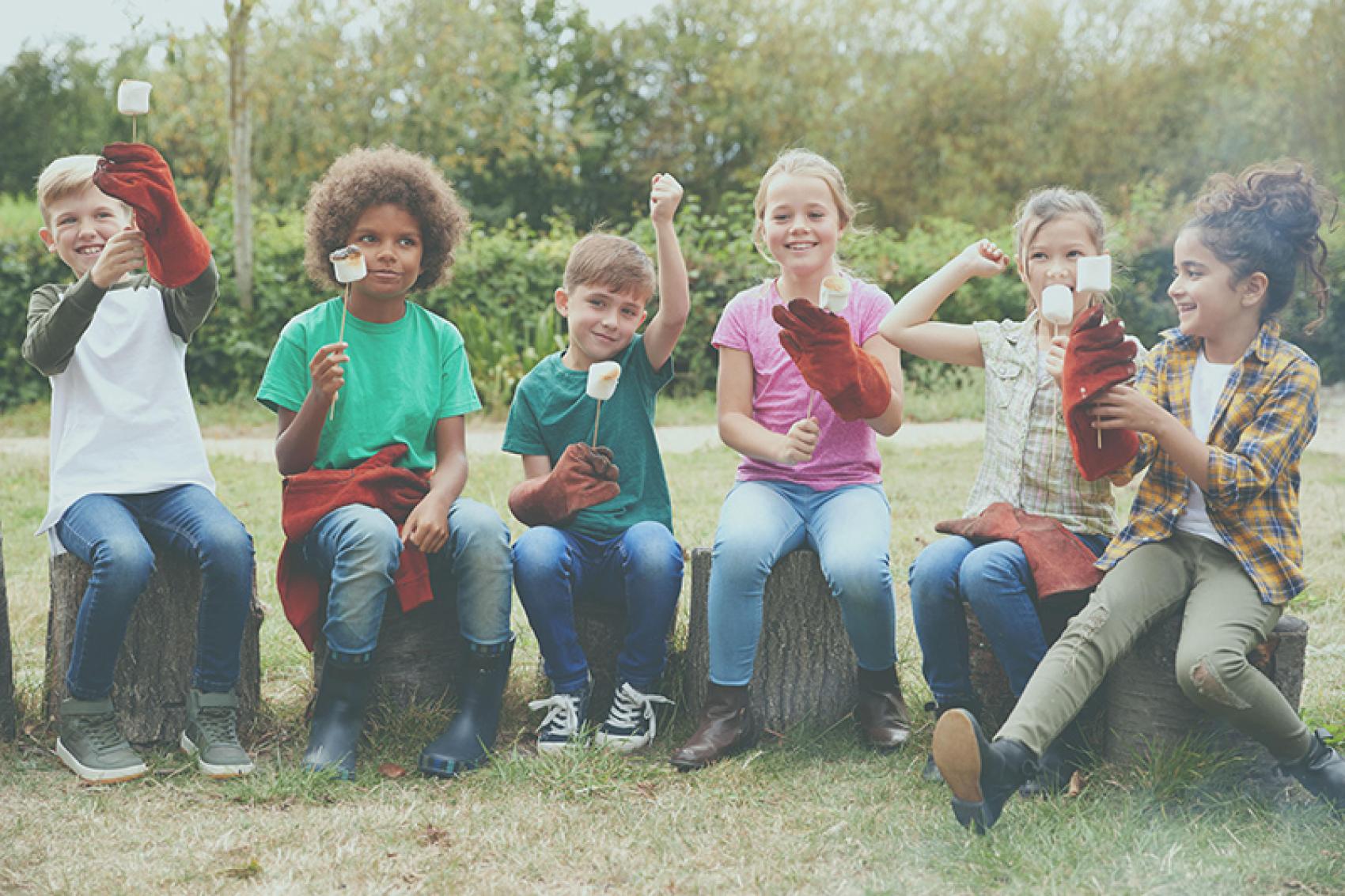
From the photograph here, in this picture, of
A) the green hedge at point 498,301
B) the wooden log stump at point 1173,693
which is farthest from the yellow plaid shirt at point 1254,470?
the green hedge at point 498,301

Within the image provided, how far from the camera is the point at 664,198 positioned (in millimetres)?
2902

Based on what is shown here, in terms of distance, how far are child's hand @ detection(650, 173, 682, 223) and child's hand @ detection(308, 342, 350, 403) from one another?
0.76 metres

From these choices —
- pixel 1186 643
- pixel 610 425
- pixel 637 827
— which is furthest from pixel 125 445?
pixel 1186 643

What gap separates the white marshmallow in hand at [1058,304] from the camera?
8.39 ft

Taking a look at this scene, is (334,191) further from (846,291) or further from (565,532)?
(846,291)

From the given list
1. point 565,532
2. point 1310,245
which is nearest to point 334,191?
point 565,532

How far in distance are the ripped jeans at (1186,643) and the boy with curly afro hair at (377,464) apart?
1.22m

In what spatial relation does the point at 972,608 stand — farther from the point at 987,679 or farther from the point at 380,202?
the point at 380,202

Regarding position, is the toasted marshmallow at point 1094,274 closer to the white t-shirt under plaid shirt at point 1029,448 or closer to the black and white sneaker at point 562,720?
the white t-shirt under plaid shirt at point 1029,448

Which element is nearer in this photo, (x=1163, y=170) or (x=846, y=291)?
(x=846, y=291)

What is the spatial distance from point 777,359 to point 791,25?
54.5 feet

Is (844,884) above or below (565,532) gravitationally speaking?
below

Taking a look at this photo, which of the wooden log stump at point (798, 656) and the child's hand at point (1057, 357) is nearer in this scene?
the child's hand at point (1057, 357)

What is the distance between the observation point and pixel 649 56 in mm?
18828
